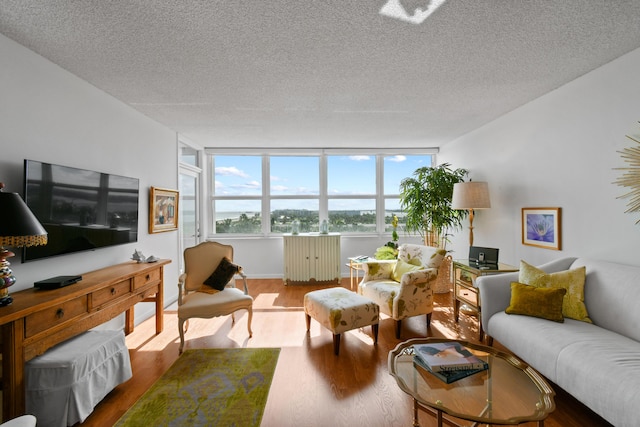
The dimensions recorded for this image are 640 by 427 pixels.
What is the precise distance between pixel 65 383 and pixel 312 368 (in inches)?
64.5

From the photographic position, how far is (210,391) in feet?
7.03

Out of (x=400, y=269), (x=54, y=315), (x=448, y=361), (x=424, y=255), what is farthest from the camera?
(x=400, y=269)

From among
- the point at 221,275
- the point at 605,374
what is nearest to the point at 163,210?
the point at 221,275

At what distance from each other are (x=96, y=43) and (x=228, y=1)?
45.0 inches

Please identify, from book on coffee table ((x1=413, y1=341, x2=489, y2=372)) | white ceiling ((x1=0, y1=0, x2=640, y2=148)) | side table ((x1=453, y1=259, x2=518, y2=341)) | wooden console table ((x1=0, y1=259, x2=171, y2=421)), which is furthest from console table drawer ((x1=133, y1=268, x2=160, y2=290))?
side table ((x1=453, y1=259, x2=518, y2=341))

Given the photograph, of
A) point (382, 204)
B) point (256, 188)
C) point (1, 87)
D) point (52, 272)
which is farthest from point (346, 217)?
point (1, 87)

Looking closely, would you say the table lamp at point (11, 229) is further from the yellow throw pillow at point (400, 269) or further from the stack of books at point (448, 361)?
the yellow throw pillow at point (400, 269)

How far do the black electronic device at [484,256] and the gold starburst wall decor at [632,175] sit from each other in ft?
3.63

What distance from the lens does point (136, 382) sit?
2.28m

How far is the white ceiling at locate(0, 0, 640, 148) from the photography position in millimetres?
1771

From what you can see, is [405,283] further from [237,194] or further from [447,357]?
[237,194]

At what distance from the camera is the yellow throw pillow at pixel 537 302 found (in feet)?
7.41

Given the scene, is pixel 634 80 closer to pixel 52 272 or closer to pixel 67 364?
pixel 67 364

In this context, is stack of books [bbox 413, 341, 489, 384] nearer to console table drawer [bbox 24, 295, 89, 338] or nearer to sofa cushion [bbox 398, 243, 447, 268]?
sofa cushion [bbox 398, 243, 447, 268]
